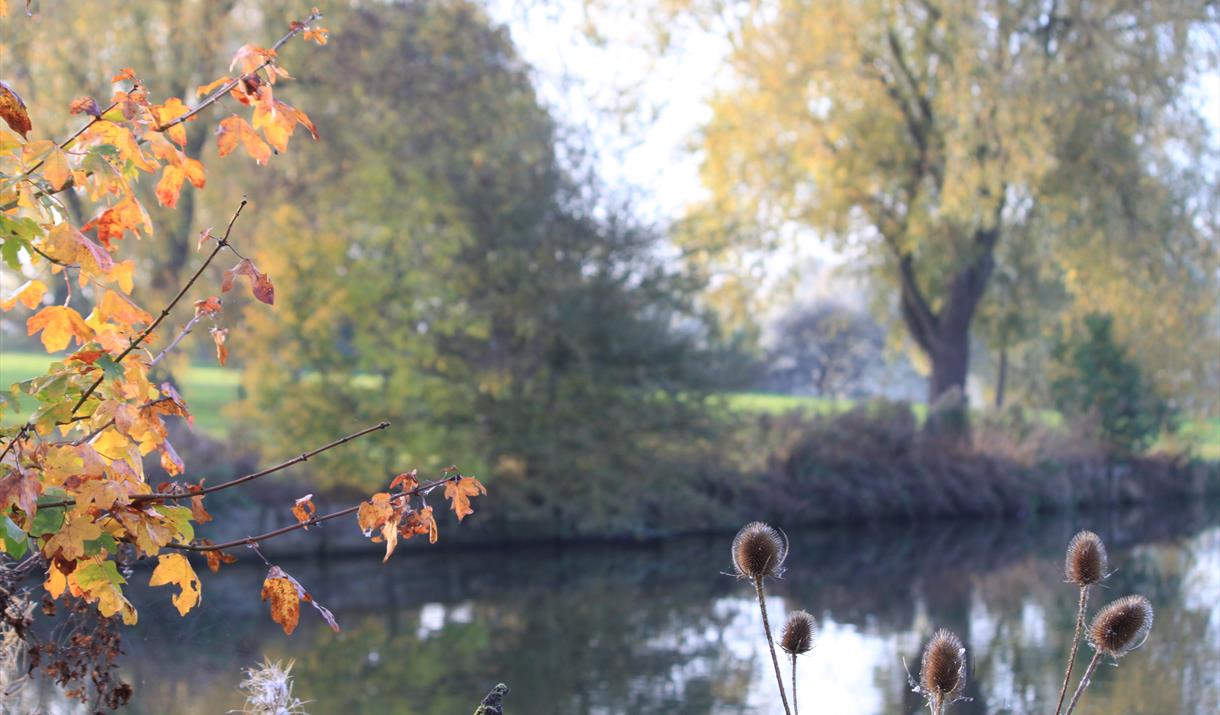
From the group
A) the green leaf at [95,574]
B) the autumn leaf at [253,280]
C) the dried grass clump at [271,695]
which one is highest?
the autumn leaf at [253,280]

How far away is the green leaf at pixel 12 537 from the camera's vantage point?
2344 mm

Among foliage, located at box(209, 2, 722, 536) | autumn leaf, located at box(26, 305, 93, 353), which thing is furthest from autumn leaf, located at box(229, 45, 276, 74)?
foliage, located at box(209, 2, 722, 536)

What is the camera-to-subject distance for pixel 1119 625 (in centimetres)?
291

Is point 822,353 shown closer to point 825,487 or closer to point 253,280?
point 825,487

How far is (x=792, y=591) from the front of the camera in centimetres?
1305

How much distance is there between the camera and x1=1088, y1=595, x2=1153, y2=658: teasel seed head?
2.90 m

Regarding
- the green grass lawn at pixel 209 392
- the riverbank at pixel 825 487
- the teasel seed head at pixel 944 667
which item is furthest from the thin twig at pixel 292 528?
the green grass lawn at pixel 209 392

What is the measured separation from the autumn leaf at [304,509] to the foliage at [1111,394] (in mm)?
22062

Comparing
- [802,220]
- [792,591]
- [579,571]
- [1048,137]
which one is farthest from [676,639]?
[802,220]

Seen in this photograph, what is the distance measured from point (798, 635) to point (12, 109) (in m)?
2.04

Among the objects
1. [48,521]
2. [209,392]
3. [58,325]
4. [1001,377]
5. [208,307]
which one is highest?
Result: [209,392]

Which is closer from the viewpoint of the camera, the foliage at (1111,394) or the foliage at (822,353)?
the foliage at (1111,394)

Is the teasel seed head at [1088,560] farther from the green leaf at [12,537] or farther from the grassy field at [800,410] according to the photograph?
the grassy field at [800,410]

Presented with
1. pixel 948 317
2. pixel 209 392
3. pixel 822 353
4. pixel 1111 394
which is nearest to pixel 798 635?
pixel 948 317
